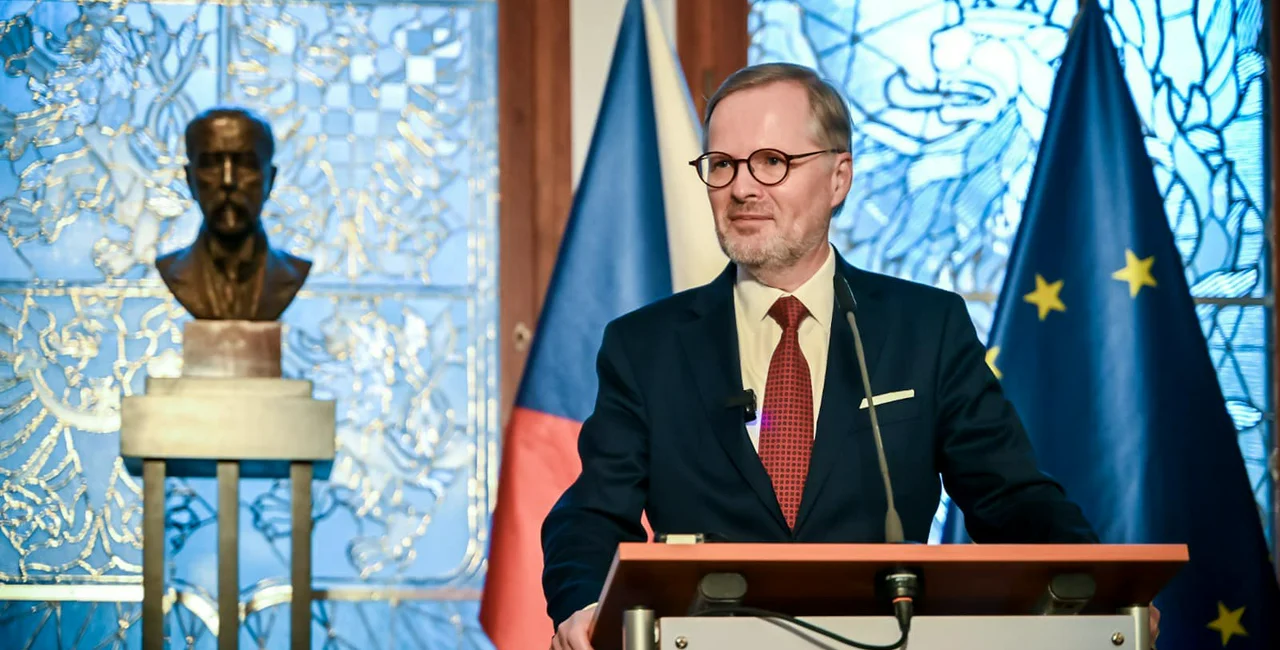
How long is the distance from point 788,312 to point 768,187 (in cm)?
18

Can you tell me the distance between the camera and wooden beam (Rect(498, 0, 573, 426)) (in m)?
3.85

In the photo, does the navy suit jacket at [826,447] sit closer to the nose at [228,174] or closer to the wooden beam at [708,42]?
the nose at [228,174]

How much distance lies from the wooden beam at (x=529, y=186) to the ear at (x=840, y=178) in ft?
5.31

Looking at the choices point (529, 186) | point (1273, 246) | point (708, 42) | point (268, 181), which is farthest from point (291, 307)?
point (1273, 246)

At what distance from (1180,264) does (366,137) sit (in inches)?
77.2

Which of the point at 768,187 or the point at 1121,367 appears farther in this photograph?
the point at 1121,367

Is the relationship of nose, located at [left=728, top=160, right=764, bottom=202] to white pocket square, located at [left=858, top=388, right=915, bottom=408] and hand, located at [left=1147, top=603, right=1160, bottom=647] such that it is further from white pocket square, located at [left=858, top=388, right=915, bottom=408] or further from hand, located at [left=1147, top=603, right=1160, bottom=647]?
hand, located at [left=1147, top=603, right=1160, bottom=647]

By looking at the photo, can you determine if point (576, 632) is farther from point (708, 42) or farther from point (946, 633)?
point (708, 42)

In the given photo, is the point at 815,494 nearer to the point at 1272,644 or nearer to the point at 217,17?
the point at 1272,644

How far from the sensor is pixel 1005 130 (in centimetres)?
405

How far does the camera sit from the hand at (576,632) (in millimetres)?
1637

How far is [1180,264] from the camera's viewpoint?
137 inches

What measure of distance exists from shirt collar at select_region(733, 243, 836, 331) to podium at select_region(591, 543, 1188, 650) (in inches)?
30.4

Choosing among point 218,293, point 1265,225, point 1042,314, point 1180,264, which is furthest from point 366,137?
point 1265,225
